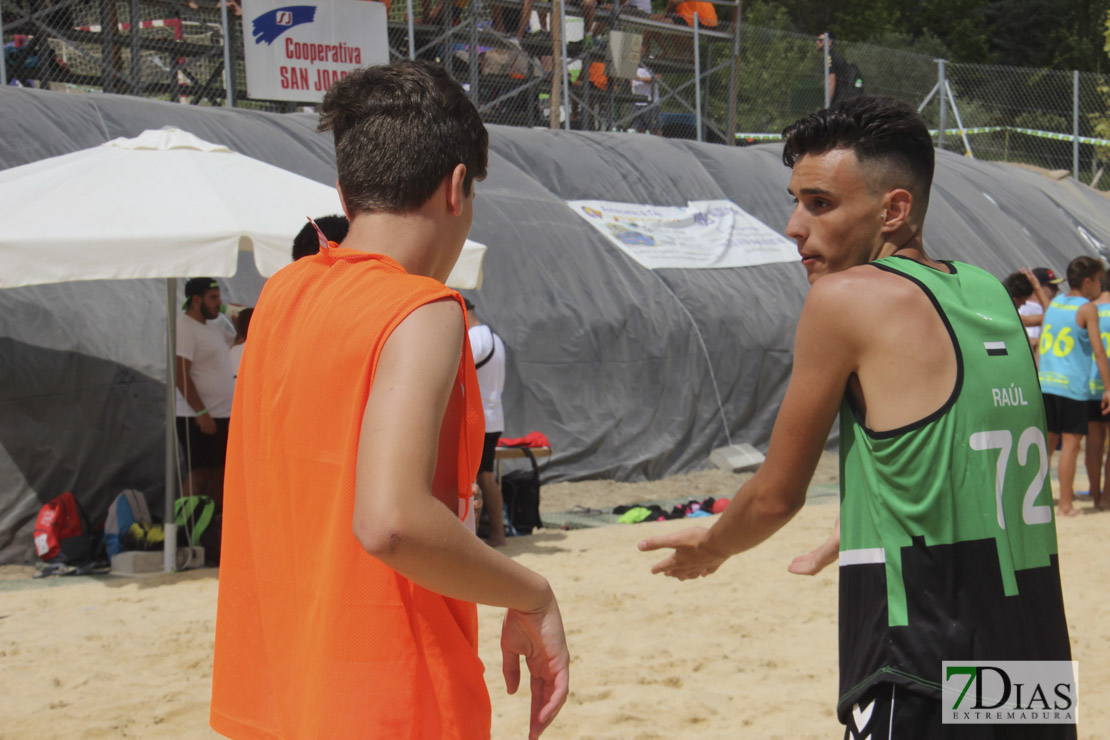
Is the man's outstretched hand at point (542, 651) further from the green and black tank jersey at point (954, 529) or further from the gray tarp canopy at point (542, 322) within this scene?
the gray tarp canopy at point (542, 322)

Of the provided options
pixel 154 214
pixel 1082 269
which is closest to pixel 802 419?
pixel 154 214

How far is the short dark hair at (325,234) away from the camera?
2385 millimetres

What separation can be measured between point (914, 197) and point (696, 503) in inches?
279

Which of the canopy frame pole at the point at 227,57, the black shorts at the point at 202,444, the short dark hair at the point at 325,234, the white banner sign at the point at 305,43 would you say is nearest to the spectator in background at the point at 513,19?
the white banner sign at the point at 305,43

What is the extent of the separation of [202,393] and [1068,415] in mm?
6529

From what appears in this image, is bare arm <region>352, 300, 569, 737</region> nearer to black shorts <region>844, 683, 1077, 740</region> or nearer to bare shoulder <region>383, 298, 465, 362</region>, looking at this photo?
bare shoulder <region>383, 298, 465, 362</region>

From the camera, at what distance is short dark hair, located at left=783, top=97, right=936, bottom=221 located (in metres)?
1.99

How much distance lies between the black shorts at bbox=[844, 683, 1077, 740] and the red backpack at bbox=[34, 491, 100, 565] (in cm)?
631

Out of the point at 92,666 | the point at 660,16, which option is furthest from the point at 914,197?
the point at 660,16

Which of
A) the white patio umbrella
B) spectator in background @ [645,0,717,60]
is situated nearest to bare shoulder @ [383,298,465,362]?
the white patio umbrella

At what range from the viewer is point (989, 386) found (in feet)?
5.89

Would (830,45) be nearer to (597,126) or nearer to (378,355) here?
(597,126)

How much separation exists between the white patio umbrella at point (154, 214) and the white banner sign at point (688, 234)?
16.0 feet

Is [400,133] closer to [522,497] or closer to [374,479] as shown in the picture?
[374,479]
